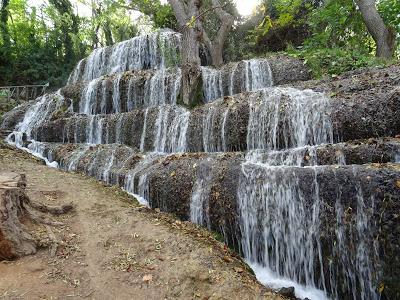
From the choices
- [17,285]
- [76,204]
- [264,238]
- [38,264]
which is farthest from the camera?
[76,204]

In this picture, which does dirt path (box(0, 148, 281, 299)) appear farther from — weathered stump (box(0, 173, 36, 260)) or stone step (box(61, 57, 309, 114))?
stone step (box(61, 57, 309, 114))

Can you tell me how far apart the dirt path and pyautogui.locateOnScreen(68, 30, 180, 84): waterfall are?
39.6 ft

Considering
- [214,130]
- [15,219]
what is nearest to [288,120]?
[214,130]

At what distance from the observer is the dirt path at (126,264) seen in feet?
12.8

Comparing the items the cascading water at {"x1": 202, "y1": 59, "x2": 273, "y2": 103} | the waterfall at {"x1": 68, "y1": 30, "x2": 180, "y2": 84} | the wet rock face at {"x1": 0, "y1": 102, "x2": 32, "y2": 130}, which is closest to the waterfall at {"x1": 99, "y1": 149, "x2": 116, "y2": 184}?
the cascading water at {"x1": 202, "y1": 59, "x2": 273, "y2": 103}

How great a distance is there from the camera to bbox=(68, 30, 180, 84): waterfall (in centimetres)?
1691

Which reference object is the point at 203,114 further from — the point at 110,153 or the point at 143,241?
the point at 143,241

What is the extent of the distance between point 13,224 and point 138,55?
14.4m

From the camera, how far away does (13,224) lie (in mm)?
4238

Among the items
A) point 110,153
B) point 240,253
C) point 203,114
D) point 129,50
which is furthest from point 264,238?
point 129,50

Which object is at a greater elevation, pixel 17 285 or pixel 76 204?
pixel 76 204

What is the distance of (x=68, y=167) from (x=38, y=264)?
610 centimetres

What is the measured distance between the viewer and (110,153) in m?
9.63

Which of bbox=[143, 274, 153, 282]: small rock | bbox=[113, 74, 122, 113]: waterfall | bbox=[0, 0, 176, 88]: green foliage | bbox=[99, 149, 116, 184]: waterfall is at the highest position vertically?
bbox=[0, 0, 176, 88]: green foliage
